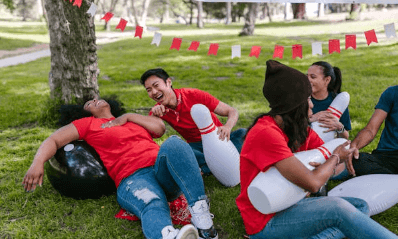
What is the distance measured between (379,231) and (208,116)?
1.52 metres

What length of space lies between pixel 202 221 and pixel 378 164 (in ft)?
5.12

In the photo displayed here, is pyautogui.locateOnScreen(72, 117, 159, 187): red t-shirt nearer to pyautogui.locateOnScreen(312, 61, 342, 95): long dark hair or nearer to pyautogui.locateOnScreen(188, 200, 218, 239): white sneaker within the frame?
pyautogui.locateOnScreen(188, 200, 218, 239): white sneaker

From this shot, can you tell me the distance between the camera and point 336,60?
9094 mm

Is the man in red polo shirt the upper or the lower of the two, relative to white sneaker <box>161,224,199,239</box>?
upper

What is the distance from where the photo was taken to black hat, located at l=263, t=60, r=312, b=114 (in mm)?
1926

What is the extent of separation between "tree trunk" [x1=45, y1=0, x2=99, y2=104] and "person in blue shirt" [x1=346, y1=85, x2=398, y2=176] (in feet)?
11.2

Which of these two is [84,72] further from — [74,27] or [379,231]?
[379,231]

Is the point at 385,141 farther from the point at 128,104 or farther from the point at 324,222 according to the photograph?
the point at 128,104

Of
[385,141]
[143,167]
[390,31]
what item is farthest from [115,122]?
[390,31]

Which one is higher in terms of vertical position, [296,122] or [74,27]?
[74,27]

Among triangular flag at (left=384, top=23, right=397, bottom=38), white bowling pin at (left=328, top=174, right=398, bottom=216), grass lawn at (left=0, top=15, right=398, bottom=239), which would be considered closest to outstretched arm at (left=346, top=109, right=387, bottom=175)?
white bowling pin at (left=328, top=174, right=398, bottom=216)

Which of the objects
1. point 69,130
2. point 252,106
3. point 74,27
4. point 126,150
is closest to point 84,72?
point 74,27

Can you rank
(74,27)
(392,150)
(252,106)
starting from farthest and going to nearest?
(252,106) < (74,27) < (392,150)

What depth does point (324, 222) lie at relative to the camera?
190cm
